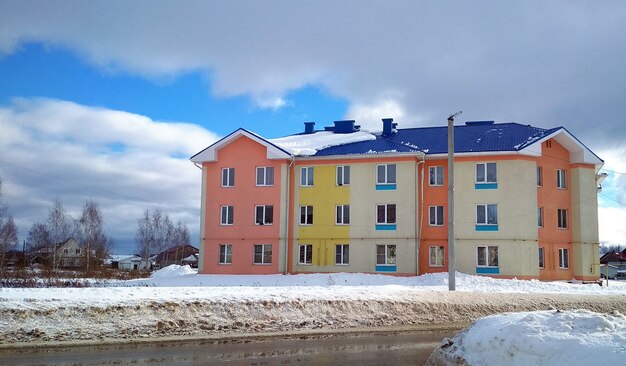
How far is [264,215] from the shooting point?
39.8m

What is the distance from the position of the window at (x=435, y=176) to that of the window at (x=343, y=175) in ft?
17.2

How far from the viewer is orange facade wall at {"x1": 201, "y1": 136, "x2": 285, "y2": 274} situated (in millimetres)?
39469

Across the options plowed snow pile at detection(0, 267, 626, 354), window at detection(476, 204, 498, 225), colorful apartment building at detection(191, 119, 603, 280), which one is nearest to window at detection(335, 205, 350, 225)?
colorful apartment building at detection(191, 119, 603, 280)

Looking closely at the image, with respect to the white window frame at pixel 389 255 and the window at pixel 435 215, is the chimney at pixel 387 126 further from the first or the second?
the white window frame at pixel 389 255

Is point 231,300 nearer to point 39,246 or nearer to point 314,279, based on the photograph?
point 314,279

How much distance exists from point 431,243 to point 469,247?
7.78 feet

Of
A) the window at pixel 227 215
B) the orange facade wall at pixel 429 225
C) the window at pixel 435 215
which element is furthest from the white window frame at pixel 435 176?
the window at pixel 227 215

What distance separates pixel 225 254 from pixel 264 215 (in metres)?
3.78

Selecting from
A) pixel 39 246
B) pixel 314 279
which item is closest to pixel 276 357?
pixel 314 279

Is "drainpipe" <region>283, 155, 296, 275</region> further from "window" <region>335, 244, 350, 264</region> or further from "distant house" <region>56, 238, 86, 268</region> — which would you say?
"distant house" <region>56, 238, 86, 268</region>

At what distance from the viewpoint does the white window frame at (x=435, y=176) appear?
126 feet

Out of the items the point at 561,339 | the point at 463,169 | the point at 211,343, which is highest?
the point at 463,169

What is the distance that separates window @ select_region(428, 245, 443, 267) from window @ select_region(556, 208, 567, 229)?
8.14 m

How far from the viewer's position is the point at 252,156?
40281 millimetres
